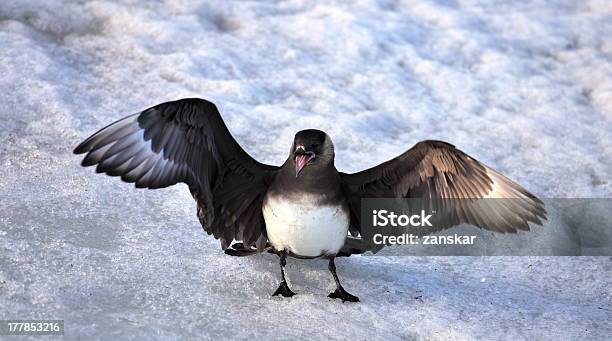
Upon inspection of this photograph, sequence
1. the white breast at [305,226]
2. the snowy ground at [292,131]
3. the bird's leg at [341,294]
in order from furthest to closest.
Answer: the bird's leg at [341,294] → the white breast at [305,226] → the snowy ground at [292,131]

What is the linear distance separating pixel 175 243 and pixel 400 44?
3.94m

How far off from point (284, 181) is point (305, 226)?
0.27 m

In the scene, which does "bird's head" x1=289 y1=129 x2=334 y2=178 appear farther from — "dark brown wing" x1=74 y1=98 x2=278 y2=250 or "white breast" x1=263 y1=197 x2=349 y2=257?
"dark brown wing" x1=74 y1=98 x2=278 y2=250

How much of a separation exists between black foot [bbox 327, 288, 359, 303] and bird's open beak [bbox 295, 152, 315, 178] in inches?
26.6

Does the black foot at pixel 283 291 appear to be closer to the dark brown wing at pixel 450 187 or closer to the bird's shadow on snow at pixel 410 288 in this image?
the bird's shadow on snow at pixel 410 288

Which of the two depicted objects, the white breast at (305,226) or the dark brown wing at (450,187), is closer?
the white breast at (305,226)

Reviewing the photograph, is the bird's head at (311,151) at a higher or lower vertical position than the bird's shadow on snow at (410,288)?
higher

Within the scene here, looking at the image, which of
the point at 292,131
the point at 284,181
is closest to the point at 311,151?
the point at 284,181

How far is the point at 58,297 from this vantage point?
3629 mm

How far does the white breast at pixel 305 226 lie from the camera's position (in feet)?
13.1

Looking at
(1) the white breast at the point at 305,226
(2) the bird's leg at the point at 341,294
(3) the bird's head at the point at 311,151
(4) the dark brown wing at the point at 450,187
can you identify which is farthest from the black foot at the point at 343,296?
(3) the bird's head at the point at 311,151

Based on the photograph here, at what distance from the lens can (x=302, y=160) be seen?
13.1 ft

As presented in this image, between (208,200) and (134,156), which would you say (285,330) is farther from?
(134,156)

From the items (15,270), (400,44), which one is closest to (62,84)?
(15,270)
